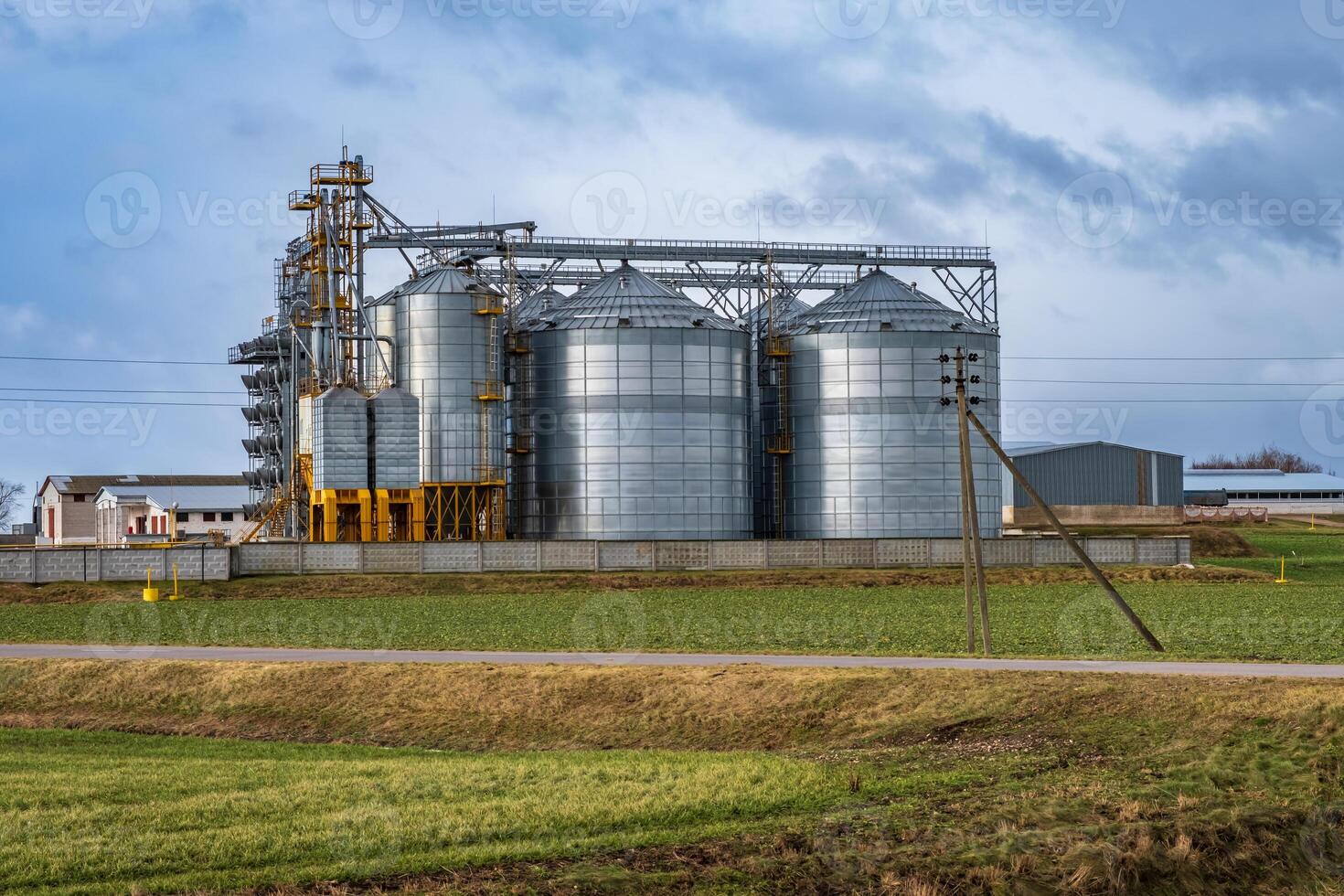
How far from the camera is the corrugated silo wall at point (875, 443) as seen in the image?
74250 mm

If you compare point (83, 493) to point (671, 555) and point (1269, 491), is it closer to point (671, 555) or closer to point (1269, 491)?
point (671, 555)

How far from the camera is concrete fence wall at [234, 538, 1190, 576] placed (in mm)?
59688

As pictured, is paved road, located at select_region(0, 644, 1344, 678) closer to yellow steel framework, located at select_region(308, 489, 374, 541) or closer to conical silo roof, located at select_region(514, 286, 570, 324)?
yellow steel framework, located at select_region(308, 489, 374, 541)

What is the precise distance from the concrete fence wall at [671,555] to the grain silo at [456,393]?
10936 millimetres

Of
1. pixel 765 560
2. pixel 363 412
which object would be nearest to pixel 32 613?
pixel 363 412

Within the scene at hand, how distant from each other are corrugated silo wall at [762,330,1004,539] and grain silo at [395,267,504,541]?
619 inches

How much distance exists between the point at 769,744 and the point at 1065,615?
71.6 ft

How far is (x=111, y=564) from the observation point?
56.4 meters

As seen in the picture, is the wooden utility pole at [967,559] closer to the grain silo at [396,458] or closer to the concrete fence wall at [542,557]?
the concrete fence wall at [542,557]

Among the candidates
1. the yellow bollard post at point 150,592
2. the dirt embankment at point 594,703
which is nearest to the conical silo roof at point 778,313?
the yellow bollard post at point 150,592

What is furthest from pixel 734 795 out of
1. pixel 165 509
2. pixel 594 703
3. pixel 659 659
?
pixel 165 509

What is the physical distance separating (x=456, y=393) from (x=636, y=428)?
9252 millimetres

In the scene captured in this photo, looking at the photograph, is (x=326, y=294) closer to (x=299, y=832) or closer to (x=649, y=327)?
(x=649, y=327)

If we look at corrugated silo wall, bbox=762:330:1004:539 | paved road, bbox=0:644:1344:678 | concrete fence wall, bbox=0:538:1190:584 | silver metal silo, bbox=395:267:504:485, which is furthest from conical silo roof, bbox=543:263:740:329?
paved road, bbox=0:644:1344:678
